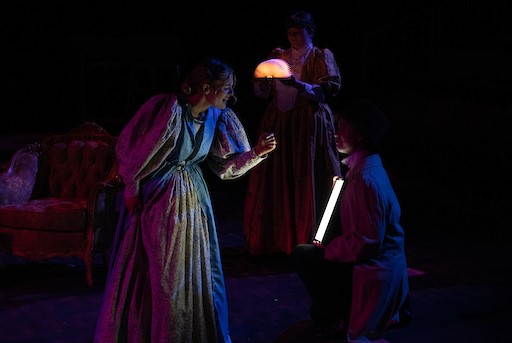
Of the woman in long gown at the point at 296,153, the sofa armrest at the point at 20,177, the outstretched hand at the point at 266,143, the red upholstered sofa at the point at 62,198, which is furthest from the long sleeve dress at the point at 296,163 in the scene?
the outstretched hand at the point at 266,143

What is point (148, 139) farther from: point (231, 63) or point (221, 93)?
point (231, 63)

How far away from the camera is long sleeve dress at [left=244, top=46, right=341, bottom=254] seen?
568 centimetres

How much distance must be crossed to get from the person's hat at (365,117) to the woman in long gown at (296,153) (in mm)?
1367

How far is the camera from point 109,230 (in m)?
5.66

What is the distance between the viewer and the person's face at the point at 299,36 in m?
5.62

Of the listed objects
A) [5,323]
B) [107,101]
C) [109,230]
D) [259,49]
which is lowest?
[5,323]

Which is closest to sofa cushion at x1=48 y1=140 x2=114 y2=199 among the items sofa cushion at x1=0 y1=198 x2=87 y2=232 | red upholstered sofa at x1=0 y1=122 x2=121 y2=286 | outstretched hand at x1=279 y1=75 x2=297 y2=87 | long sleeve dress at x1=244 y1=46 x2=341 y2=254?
red upholstered sofa at x1=0 y1=122 x2=121 y2=286

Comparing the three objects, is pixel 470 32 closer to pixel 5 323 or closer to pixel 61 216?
pixel 61 216

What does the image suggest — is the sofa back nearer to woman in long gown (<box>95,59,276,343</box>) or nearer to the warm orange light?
the warm orange light

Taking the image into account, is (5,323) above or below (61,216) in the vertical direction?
below

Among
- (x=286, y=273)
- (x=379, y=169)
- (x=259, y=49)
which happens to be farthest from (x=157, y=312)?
(x=259, y=49)

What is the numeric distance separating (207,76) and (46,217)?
7.06ft

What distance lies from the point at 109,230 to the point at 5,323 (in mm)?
1079

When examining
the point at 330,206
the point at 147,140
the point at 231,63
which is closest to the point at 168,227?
the point at 147,140
